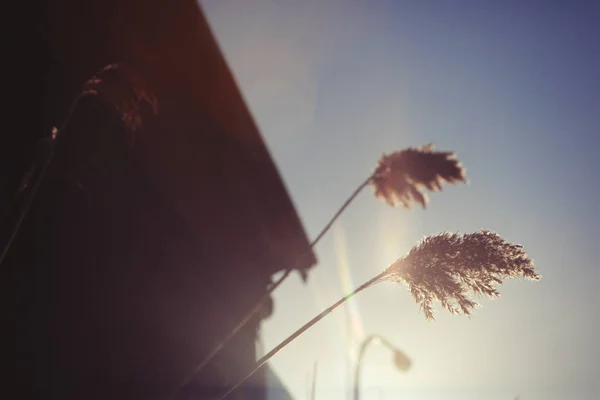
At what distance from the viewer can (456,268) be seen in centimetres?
182

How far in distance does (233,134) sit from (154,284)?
67.6 inches

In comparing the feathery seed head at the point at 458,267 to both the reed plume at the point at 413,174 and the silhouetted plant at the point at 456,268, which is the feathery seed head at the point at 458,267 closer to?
the silhouetted plant at the point at 456,268

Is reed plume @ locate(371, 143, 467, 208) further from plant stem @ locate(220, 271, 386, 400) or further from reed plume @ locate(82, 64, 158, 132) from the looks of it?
reed plume @ locate(82, 64, 158, 132)

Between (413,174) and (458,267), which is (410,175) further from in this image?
(458,267)

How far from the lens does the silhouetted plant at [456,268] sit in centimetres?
179

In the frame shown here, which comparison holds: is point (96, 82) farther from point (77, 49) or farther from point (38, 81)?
point (77, 49)

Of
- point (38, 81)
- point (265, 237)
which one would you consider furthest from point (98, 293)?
point (265, 237)

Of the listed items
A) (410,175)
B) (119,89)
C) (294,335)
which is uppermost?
(119,89)

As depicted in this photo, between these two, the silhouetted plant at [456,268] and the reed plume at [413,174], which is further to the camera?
the reed plume at [413,174]

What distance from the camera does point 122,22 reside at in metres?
3.23

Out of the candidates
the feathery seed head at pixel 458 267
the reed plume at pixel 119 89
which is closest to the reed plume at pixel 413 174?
the feathery seed head at pixel 458 267

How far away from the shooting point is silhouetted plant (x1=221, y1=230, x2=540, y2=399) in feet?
5.87

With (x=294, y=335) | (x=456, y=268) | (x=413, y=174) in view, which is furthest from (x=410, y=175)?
(x=294, y=335)

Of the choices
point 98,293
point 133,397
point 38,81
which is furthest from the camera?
point 133,397
